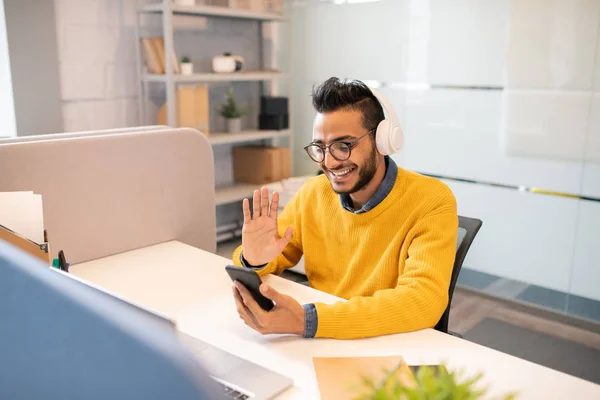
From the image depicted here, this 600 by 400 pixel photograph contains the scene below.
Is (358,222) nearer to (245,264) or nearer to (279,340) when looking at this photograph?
(245,264)

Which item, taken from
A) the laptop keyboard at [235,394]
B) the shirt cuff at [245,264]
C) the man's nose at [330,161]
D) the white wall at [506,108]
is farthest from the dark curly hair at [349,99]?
the white wall at [506,108]

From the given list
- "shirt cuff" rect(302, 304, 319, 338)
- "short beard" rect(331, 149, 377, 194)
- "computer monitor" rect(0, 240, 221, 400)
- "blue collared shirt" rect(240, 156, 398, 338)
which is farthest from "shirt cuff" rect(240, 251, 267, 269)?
"computer monitor" rect(0, 240, 221, 400)

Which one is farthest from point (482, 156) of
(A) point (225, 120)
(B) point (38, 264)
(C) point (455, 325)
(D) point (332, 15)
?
(B) point (38, 264)

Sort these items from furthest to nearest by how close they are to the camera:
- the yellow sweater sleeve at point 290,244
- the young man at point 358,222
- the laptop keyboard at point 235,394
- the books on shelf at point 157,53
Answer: the books on shelf at point 157,53 → the yellow sweater sleeve at point 290,244 → the young man at point 358,222 → the laptop keyboard at point 235,394

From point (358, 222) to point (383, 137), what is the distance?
25cm

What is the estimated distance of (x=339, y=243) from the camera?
62.9 inches

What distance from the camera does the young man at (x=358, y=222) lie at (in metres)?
1.35

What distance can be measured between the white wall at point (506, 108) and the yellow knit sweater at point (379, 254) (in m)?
1.68

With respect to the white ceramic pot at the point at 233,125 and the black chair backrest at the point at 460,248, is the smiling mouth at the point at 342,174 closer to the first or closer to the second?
the black chair backrest at the point at 460,248

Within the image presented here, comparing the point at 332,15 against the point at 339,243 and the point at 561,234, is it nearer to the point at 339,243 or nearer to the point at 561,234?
the point at 561,234

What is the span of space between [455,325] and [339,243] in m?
1.45

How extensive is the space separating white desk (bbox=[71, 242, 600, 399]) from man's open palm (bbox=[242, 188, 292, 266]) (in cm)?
8

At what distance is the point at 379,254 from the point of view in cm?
152

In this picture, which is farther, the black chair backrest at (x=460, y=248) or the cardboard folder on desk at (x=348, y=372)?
the black chair backrest at (x=460, y=248)
